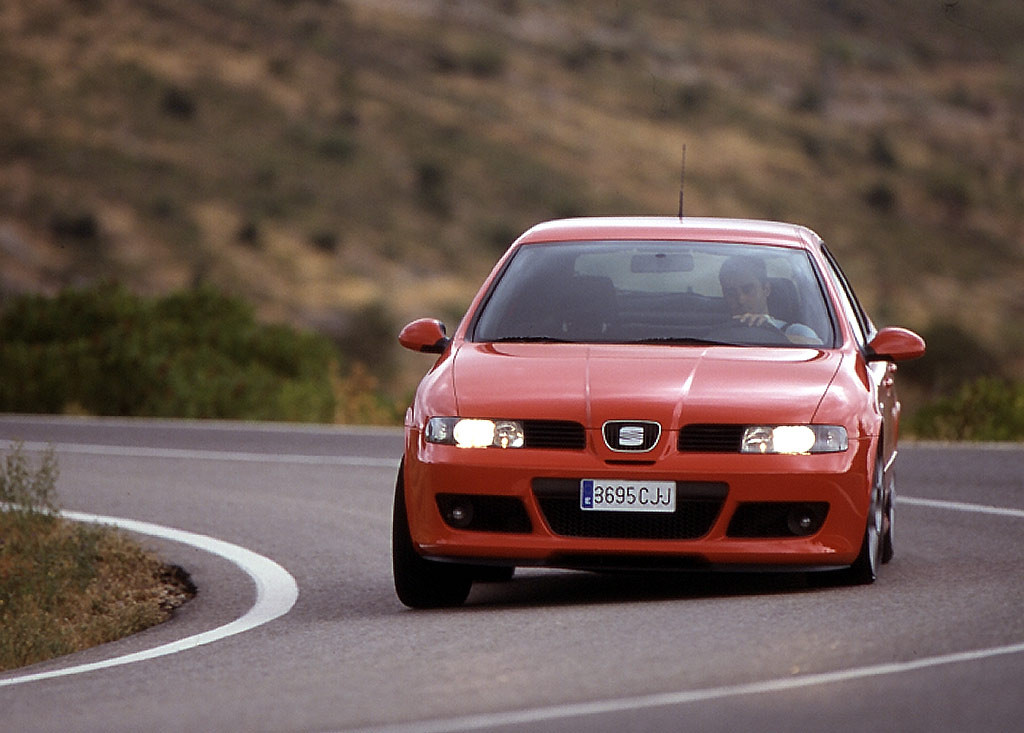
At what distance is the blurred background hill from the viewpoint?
5284 cm

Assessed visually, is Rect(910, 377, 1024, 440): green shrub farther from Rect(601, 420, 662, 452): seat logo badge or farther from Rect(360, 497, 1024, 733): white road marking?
Rect(360, 497, 1024, 733): white road marking

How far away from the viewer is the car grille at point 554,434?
27.6 feet

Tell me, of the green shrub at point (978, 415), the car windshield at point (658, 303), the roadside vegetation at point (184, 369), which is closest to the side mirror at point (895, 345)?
the car windshield at point (658, 303)

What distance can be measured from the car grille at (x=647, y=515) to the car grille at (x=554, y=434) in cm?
15

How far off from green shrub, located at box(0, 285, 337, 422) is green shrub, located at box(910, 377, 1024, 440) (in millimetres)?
7585

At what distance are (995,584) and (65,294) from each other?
20.0 metres

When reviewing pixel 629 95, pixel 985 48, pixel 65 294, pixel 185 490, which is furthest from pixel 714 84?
pixel 185 490

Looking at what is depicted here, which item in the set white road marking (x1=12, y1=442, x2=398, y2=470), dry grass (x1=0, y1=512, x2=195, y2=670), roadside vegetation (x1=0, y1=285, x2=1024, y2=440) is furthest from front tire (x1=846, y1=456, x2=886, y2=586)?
roadside vegetation (x1=0, y1=285, x2=1024, y2=440)

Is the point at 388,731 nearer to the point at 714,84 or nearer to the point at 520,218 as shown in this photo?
the point at 520,218

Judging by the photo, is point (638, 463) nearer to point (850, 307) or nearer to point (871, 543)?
point (871, 543)

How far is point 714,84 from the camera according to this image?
3049 inches

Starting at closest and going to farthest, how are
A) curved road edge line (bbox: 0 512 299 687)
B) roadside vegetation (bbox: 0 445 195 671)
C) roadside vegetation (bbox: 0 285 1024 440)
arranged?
curved road edge line (bbox: 0 512 299 687)
roadside vegetation (bbox: 0 445 195 671)
roadside vegetation (bbox: 0 285 1024 440)

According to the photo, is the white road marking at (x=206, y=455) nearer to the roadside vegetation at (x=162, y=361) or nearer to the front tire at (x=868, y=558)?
the roadside vegetation at (x=162, y=361)

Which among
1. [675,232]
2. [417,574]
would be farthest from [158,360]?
[417,574]
